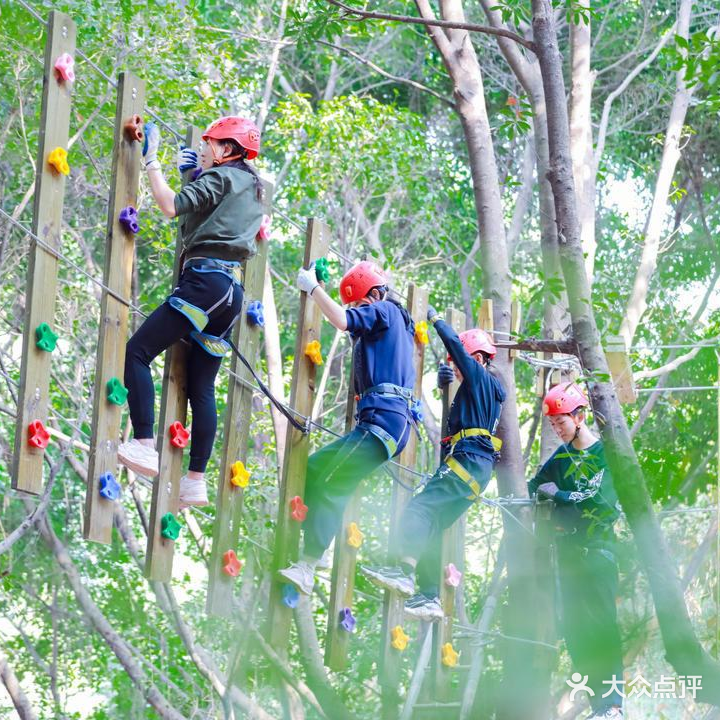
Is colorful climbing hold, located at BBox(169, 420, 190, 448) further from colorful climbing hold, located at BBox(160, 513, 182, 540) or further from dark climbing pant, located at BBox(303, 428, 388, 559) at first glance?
dark climbing pant, located at BBox(303, 428, 388, 559)

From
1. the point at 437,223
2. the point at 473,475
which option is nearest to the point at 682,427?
the point at 437,223

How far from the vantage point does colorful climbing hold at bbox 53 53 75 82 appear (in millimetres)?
4164

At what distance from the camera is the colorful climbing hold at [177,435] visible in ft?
14.9

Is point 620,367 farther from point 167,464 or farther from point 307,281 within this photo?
point 167,464

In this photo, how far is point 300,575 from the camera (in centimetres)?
489

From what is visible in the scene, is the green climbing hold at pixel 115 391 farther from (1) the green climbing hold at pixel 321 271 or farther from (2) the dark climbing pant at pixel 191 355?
(1) the green climbing hold at pixel 321 271

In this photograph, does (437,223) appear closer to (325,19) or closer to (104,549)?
(104,549)

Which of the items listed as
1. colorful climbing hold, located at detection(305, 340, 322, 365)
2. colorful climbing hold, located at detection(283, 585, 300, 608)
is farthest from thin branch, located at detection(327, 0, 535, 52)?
colorful climbing hold, located at detection(283, 585, 300, 608)

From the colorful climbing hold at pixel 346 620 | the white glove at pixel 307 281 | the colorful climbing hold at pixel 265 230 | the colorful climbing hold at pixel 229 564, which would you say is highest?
the colorful climbing hold at pixel 265 230

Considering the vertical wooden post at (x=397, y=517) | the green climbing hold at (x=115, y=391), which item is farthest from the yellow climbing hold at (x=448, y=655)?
the green climbing hold at (x=115, y=391)

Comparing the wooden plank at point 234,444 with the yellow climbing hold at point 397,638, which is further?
the yellow climbing hold at point 397,638

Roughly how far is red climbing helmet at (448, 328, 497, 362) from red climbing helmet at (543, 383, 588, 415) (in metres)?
0.37

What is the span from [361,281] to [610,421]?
4.35 ft

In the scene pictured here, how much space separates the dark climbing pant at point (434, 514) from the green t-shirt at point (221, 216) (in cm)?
158
